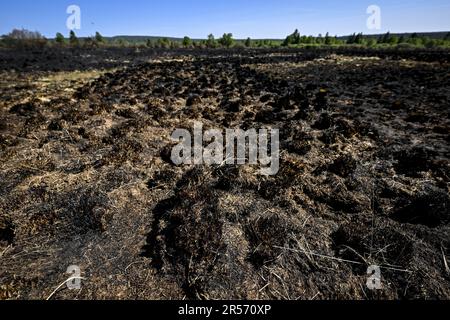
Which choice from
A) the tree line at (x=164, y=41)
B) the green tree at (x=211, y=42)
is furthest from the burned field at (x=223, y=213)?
the green tree at (x=211, y=42)

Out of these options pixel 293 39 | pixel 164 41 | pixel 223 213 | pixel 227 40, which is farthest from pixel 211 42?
pixel 223 213

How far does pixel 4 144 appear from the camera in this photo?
25.5ft

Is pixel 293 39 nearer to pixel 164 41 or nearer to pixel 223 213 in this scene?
pixel 164 41

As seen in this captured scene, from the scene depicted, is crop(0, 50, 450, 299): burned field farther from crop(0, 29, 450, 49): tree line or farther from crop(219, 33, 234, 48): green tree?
crop(219, 33, 234, 48): green tree

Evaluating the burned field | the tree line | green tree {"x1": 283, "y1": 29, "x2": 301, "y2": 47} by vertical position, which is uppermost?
green tree {"x1": 283, "y1": 29, "x2": 301, "y2": 47}

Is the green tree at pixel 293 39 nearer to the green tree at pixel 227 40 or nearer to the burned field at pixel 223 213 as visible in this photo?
the green tree at pixel 227 40

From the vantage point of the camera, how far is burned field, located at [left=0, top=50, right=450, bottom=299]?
384 centimetres

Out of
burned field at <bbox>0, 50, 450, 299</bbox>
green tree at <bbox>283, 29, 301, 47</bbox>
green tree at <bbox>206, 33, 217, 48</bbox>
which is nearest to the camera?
burned field at <bbox>0, 50, 450, 299</bbox>

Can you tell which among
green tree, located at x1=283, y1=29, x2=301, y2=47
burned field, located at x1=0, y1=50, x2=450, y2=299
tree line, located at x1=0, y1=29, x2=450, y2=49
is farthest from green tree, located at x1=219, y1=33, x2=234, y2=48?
burned field, located at x1=0, y1=50, x2=450, y2=299

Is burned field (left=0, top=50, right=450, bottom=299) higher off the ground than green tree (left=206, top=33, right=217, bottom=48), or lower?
lower

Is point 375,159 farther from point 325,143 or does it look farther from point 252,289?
point 252,289

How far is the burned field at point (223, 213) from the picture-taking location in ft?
12.6

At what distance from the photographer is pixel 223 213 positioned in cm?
514
